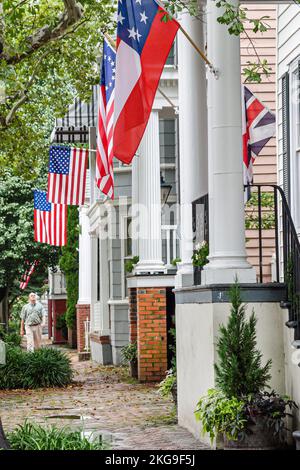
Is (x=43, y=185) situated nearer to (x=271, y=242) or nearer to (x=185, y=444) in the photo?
(x=271, y=242)

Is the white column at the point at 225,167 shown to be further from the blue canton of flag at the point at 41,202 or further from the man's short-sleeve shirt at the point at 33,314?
Answer: the man's short-sleeve shirt at the point at 33,314

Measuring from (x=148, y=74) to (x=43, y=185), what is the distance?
Answer: 2673 centimetres

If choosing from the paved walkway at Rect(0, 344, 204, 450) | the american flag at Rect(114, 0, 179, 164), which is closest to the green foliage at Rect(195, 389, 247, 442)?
the paved walkway at Rect(0, 344, 204, 450)

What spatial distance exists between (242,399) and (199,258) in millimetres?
2609

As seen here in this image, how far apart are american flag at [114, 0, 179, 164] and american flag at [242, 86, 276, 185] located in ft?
12.7

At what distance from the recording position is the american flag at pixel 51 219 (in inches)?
974

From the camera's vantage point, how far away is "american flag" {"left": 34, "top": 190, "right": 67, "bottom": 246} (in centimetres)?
2475

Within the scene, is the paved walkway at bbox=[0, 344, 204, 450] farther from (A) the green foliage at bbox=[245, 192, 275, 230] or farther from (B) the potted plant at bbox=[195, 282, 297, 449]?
(A) the green foliage at bbox=[245, 192, 275, 230]

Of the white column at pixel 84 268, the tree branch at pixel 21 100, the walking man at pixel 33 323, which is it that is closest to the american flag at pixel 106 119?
the tree branch at pixel 21 100

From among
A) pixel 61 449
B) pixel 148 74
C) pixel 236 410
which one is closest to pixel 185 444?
pixel 236 410

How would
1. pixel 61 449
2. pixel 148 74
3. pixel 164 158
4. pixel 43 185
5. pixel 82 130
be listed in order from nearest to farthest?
pixel 61 449 < pixel 148 74 < pixel 164 158 < pixel 82 130 < pixel 43 185

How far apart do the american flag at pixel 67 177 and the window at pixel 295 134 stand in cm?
864

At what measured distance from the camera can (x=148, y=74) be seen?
10836mm

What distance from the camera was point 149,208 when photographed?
66.4ft
